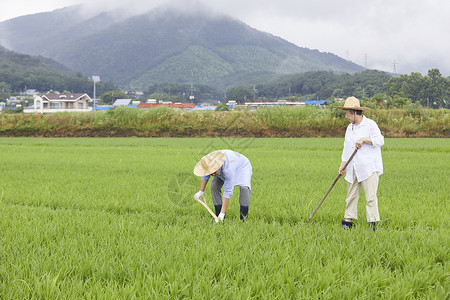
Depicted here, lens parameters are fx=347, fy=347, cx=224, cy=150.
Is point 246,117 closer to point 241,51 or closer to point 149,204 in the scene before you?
point 149,204

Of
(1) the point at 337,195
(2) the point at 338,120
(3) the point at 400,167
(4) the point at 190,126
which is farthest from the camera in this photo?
(4) the point at 190,126

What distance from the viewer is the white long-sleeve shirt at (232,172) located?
3600mm

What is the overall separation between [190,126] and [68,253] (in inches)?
810

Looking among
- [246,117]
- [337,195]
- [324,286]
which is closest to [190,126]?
[246,117]

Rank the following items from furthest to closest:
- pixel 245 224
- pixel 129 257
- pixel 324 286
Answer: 1. pixel 245 224
2. pixel 129 257
3. pixel 324 286

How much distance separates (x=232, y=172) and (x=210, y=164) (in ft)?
1.03

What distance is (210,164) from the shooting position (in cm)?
342

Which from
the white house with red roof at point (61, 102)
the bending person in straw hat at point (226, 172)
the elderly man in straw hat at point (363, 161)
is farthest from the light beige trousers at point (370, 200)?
the white house with red roof at point (61, 102)

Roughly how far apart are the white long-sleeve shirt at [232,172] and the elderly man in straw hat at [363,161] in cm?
110

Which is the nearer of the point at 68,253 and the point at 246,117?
the point at 68,253

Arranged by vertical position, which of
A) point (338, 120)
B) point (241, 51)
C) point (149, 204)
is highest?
point (241, 51)

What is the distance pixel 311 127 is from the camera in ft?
71.5

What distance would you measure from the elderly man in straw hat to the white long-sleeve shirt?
3.62ft

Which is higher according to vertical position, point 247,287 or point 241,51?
point 241,51
